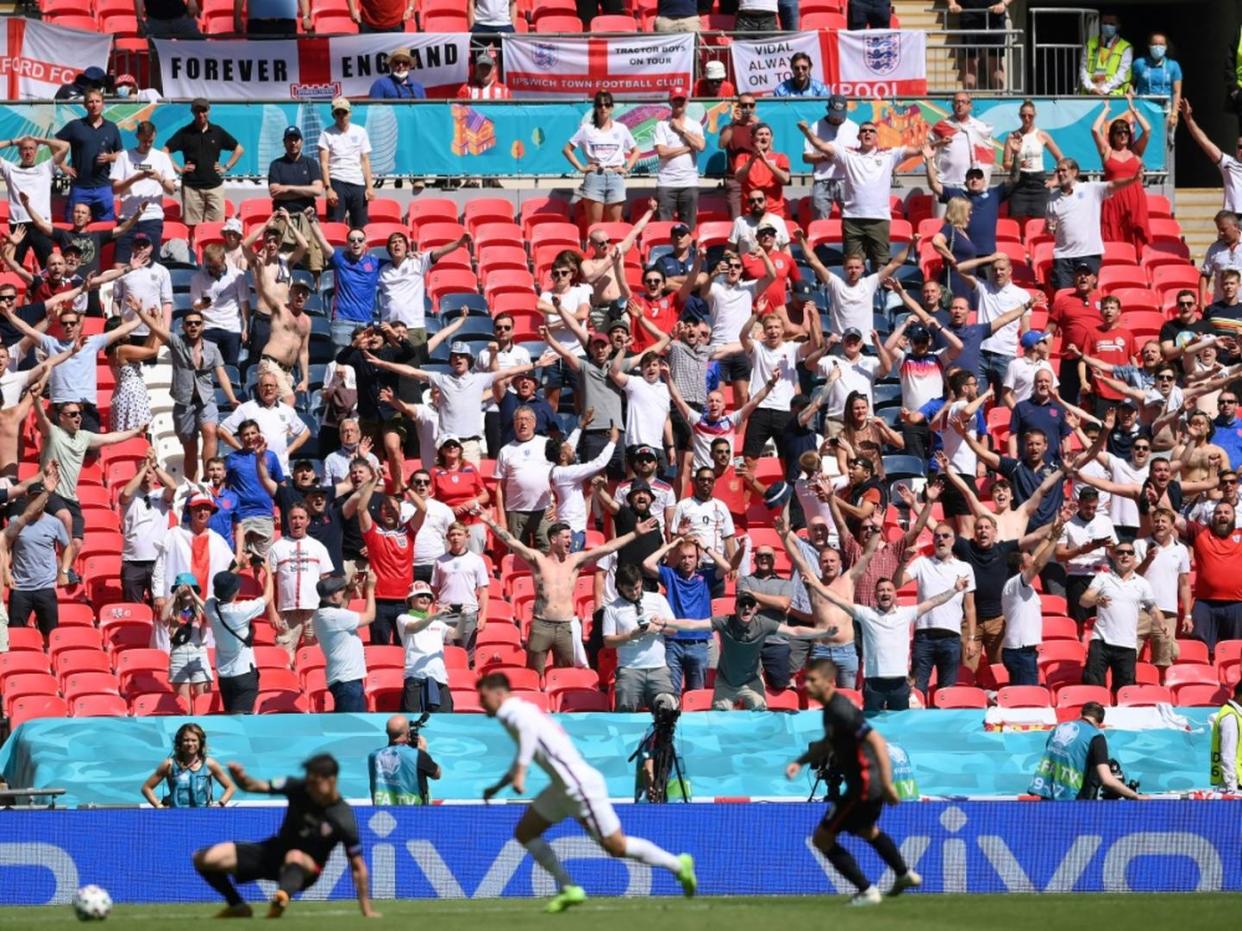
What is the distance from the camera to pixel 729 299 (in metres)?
25.2

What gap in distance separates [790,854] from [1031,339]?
7954 millimetres

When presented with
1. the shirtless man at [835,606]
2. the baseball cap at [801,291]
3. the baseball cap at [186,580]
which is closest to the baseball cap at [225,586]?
the baseball cap at [186,580]

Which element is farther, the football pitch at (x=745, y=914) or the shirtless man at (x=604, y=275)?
the shirtless man at (x=604, y=275)

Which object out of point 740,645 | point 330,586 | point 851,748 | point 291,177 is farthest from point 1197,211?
point 851,748

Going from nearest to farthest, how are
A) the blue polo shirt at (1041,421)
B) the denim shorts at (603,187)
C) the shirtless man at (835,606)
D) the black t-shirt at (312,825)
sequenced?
the black t-shirt at (312,825)
the shirtless man at (835,606)
the blue polo shirt at (1041,421)
the denim shorts at (603,187)

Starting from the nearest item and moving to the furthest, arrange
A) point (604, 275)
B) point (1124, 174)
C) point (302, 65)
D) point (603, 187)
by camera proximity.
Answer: point (604, 275)
point (603, 187)
point (1124, 174)
point (302, 65)

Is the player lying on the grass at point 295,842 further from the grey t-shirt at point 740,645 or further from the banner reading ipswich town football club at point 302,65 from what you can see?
the banner reading ipswich town football club at point 302,65

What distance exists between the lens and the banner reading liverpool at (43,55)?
28469 mm

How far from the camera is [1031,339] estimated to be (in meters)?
25.5

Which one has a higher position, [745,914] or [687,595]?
[687,595]

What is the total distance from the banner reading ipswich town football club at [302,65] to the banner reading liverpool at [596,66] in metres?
0.65

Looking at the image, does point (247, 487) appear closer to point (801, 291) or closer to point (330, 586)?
point (330, 586)

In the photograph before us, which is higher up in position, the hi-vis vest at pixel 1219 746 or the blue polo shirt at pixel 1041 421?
the blue polo shirt at pixel 1041 421

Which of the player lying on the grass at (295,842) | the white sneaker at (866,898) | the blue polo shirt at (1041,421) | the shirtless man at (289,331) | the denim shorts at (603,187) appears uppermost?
the denim shorts at (603,187)
